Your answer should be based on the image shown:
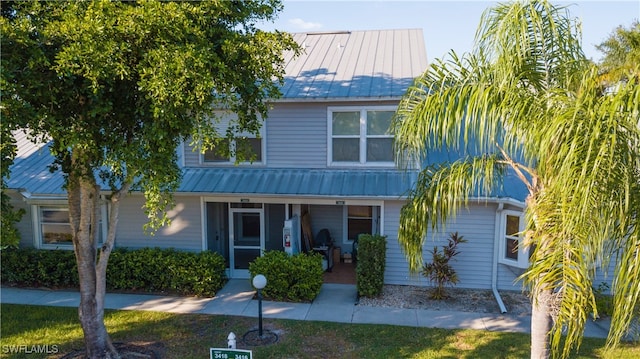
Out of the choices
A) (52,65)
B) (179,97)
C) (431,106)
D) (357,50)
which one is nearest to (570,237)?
(431,106)

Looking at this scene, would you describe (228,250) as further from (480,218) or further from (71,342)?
(480,218)

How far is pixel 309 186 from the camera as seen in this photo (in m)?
10.8

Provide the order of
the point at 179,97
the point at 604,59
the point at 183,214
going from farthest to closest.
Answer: the point at 604,59 → the point at 183,214 → the point at 179,97

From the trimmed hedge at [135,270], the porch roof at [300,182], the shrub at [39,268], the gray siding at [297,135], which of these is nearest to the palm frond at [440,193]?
the porch roof at [300,182]

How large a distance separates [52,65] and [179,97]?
1.72 meters

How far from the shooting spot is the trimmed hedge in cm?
1030

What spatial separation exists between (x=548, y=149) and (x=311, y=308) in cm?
672

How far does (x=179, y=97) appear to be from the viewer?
538cm

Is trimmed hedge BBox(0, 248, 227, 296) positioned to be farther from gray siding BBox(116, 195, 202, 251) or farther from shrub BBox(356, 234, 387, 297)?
shrub BBox(356, 234, 387, 297)

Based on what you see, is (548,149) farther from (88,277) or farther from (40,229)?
(40,229)

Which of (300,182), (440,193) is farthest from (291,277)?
(440,193)

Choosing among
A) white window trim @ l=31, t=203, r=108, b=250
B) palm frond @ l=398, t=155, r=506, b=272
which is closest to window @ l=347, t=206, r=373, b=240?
white window trim @ l=31, t=203, r=108, b=250

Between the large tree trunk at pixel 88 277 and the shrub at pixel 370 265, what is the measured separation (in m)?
5.45

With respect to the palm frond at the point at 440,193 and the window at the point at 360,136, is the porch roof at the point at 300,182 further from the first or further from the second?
the palm frond at the point at 440,193
